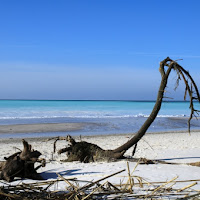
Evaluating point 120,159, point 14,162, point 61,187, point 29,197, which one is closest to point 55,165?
point 120,159

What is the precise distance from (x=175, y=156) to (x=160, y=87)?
217 cm

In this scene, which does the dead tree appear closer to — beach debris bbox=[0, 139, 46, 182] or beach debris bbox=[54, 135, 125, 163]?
beach debris bbox=[54, 135, 125, 163]

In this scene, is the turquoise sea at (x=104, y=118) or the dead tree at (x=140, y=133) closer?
the dead tree at (x=140, y=133)

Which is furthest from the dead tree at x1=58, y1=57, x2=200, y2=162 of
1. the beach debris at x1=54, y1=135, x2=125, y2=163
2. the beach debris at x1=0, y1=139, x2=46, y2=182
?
the beach debris at x1=0, y1=139, x2=46, y2=182

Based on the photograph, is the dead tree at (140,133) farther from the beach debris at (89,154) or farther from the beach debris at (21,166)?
the beach debris at (21,166)

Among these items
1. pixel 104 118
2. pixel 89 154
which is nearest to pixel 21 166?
pixel 89 154

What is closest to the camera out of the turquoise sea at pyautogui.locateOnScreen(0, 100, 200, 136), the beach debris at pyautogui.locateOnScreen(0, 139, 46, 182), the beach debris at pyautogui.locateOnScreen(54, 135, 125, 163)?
the beach debris at pyautogui.locateOnScreen(0, 139, 46, 182)

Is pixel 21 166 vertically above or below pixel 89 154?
above

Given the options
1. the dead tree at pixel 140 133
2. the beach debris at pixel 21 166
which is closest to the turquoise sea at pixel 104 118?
the dead tree at pixel 140 133

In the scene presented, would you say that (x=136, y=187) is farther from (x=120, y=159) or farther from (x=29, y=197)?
(x=120, y=159)

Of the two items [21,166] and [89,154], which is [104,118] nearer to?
[89,154]

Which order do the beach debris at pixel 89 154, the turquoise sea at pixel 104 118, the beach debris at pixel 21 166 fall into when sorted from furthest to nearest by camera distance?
the turquoise sea at pixel 104 118, the beach debris at pixel 89 154, the beach debris at pixel 21 166

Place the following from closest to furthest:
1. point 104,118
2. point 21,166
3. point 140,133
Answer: point 21,166 → point 140,133 → point 104,118

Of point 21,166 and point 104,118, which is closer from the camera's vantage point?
point 21,166
